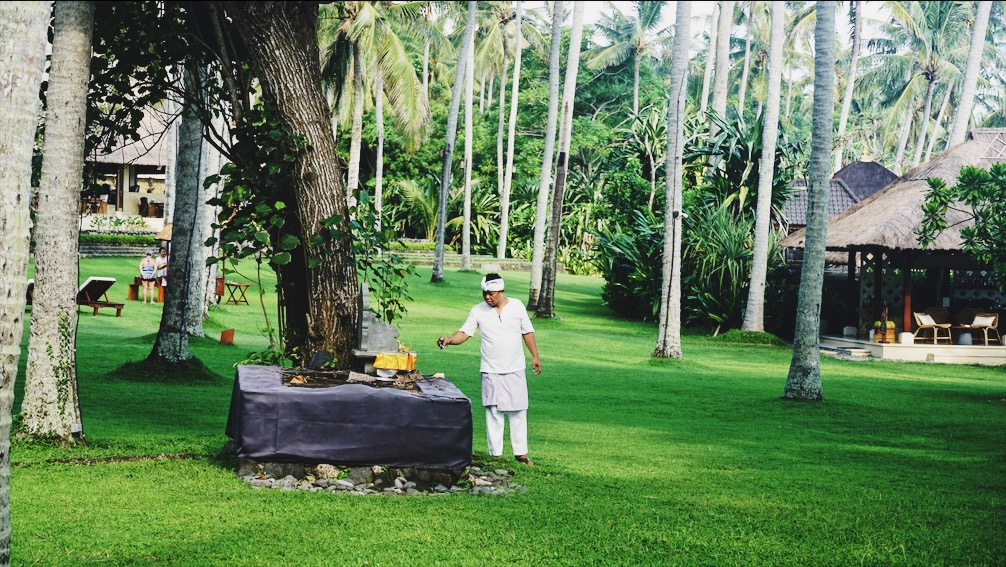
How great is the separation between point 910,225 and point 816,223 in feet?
26.5

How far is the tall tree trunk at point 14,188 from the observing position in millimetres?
3582

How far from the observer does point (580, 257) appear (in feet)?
137

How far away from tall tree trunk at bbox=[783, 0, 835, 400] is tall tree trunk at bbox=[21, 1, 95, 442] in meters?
9.73

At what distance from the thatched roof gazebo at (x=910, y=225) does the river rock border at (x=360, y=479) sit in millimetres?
16069

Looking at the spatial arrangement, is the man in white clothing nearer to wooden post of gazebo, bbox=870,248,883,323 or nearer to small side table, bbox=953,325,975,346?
wooden post of gazebo, bbox=870,248,883,323

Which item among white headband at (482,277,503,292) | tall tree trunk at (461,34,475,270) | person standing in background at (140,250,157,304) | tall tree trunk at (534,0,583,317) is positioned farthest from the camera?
tall tree trunk at (461,34,475,270)

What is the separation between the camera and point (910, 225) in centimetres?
2159

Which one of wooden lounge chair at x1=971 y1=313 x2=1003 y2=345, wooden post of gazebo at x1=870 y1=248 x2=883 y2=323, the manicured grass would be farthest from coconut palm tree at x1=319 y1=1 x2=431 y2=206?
wooden lounge chair at x1=971 y1=313 x2=1003 y2=345

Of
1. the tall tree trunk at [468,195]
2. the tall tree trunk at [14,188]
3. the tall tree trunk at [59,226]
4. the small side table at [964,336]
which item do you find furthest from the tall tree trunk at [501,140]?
the tall tree trunk at [14,188]

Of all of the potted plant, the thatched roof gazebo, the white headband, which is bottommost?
the potted plant

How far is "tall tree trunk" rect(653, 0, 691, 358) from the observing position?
19.3m

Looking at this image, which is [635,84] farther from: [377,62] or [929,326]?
[929,326]

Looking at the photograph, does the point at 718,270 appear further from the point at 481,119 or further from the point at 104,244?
the point at 481,119

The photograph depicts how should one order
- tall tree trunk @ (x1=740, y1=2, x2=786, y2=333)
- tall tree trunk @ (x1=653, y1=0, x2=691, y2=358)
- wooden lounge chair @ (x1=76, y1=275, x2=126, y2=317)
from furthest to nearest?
tall tree trunk @ (x1=740, y1=2, x2=786, y2=333), wooden lounge chair @ (x1=76, y1=275, x2=126, y2=317), tall tree trunk @ (x1=653, y1=0, x2=691, y2=358)
